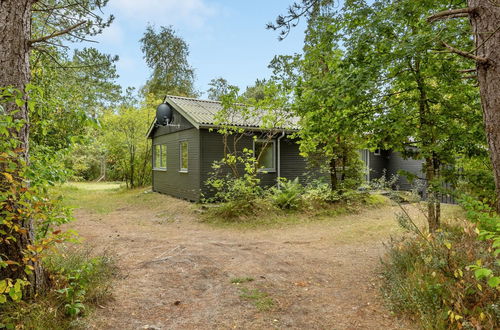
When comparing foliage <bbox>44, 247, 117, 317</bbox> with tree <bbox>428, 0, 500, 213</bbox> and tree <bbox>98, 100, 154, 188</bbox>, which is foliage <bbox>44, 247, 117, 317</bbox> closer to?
tree <bbox>428, 0, 500, 213</bbox>

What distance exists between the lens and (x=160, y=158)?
51.5 feet

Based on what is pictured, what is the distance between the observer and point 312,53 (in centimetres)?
538

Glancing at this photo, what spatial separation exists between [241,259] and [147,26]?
100 feet

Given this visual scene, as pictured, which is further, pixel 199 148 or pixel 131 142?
pixel 131 142

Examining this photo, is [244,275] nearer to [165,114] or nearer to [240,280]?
[240,280]

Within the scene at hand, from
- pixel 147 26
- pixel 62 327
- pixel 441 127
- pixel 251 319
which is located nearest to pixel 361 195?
pixel 441 127

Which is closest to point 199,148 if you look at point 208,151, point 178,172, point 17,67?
point 208,151

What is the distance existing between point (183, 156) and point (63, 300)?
34.0ft

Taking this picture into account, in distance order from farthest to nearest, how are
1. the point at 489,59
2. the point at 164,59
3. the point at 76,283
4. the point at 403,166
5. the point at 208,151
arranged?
the point at 164,59 < the point at 403,166 < the point at 208,151 < the point at 76,283 < the point at 489,59

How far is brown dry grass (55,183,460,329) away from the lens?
11.0ft

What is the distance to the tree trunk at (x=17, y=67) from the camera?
9.39ft

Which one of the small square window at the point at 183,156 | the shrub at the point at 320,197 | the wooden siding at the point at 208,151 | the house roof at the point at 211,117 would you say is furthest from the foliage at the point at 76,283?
the small square window at the point at 183,156

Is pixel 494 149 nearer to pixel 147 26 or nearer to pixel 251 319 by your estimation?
pixel 251 319

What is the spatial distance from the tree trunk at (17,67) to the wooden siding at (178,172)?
8.39 m
